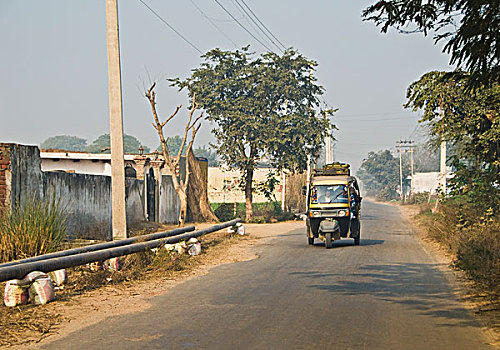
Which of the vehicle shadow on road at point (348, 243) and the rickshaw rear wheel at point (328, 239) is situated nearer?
the rickshaw rear wheel at point (328, 239)

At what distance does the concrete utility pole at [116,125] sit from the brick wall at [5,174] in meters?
3.07

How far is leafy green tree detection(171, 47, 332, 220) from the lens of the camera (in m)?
36.2

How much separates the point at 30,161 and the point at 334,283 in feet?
32.7

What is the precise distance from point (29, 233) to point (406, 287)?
310 inches

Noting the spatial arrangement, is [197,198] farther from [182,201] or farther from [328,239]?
[328,239]

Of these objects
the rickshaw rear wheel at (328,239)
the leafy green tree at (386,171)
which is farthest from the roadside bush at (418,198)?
the rickshaw rear wheel at (328,239)

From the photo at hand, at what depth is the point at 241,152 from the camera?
37.4 metres

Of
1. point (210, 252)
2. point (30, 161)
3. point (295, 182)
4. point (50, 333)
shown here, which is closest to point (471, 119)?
point (210, 252)

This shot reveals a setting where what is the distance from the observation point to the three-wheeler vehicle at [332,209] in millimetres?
20125

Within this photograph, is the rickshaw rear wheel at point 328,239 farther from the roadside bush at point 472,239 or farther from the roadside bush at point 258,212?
the roadside bush at point 258,212

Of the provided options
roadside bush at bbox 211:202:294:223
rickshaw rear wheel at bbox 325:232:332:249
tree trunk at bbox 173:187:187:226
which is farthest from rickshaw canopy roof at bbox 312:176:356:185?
roadside bush at bbox 211:202:294:223

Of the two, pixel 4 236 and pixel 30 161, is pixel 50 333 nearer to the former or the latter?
pixel 4 236

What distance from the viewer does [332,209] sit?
2050cm

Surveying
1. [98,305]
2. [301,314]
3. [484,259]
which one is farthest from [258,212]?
[301,314]
